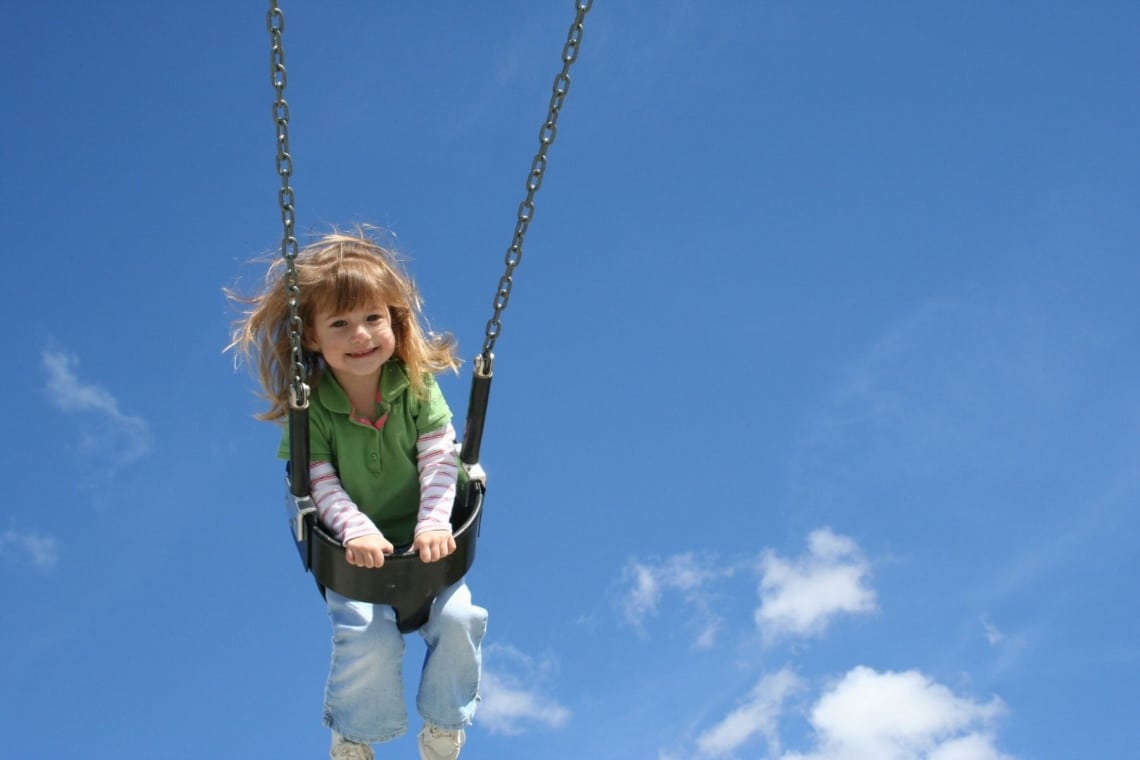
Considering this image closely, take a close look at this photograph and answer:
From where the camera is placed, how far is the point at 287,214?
3.99m

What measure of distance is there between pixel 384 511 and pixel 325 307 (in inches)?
33.7

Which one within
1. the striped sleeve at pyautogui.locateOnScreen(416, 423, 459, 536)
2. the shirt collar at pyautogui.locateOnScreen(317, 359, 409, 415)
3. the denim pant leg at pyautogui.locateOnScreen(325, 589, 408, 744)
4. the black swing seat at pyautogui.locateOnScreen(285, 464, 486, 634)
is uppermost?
the shirt collar at pyautogui.locateOnScreen(317, 359, 409, 415)

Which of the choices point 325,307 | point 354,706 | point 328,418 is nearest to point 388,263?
point 325,307

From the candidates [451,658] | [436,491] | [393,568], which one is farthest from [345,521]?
[451,658]

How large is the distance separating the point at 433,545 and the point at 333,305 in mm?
1000

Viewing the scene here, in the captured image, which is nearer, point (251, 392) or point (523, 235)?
point (523, 235)

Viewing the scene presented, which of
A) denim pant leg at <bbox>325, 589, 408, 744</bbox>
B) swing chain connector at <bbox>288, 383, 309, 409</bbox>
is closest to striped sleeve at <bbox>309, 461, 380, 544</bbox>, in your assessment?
denim pant leg at <bbox>325, 589, 408, 744</bbox>

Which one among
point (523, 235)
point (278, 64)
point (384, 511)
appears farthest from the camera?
point (384, 511)

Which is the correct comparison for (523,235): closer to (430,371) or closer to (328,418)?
(430,371)

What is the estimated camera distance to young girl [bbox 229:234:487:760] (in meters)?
4.49

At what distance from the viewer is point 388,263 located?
15.6ft

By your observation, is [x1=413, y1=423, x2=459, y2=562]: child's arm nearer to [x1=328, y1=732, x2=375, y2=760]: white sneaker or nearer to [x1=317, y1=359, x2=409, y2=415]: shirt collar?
[x1=317, y1=359, x2=409, y2=415]: shirt collar

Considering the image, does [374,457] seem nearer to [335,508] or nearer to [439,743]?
[335,508]

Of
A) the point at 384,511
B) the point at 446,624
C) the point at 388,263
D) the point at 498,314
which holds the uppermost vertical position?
the point at 388,263
